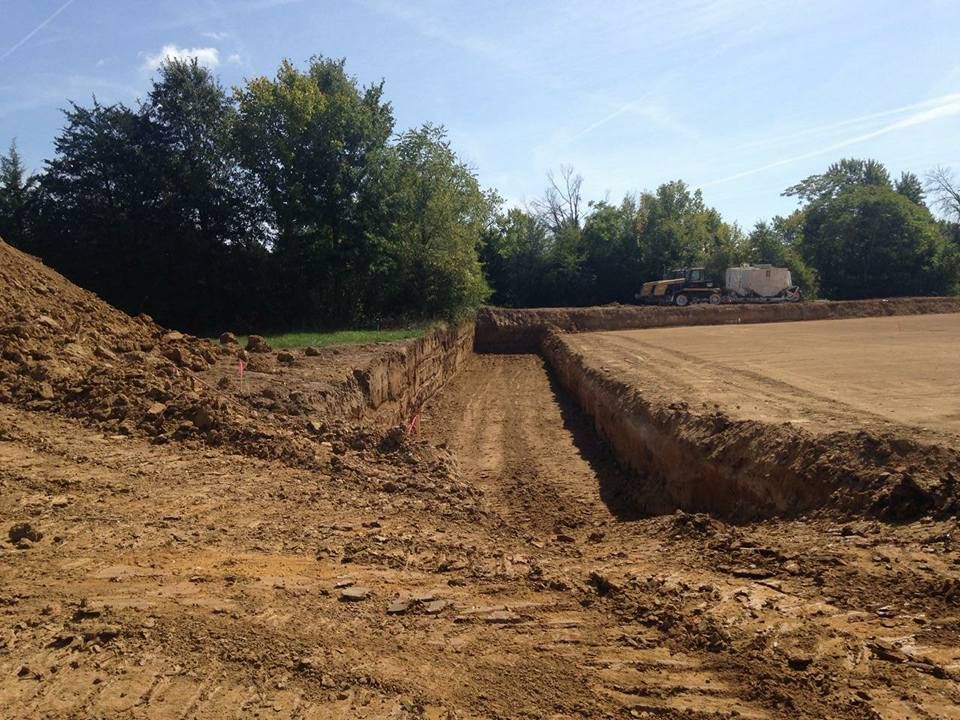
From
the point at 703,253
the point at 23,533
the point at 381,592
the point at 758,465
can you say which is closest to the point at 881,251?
the point at 703,253

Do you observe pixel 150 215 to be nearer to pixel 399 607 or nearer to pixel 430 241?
pixel 430 241

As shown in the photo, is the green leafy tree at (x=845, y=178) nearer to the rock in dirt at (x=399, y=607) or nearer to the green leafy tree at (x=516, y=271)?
the green leafy tree at (x=516, y=271)

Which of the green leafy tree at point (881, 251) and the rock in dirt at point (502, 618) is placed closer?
the rock in dirt at point (502, 618)

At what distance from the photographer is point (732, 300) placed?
4209 centimetres

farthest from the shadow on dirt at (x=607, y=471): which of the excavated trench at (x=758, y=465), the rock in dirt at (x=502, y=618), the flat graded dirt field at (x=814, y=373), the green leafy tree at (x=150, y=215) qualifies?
the green leafy tree at (x=150, y=215)

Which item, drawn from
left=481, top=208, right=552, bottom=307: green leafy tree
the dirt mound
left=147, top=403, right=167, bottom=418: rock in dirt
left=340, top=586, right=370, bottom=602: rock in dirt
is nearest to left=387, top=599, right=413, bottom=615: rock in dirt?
left=340, top=586, right=370, bottom=602: rock in dirt

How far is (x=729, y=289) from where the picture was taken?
42781 millimetres

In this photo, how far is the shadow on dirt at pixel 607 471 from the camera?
32.9 ft

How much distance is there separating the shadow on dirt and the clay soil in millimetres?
2334

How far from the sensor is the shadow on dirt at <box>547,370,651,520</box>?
10.0 metres

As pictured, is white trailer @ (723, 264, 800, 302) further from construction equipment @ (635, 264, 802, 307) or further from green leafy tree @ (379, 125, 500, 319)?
green leafy tree @ (379, 125, 500, 319)

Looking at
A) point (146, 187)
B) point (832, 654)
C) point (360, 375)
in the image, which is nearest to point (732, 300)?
point (146, 187)

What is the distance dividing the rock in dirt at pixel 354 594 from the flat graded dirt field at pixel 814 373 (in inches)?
217

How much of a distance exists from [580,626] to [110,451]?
510cm
